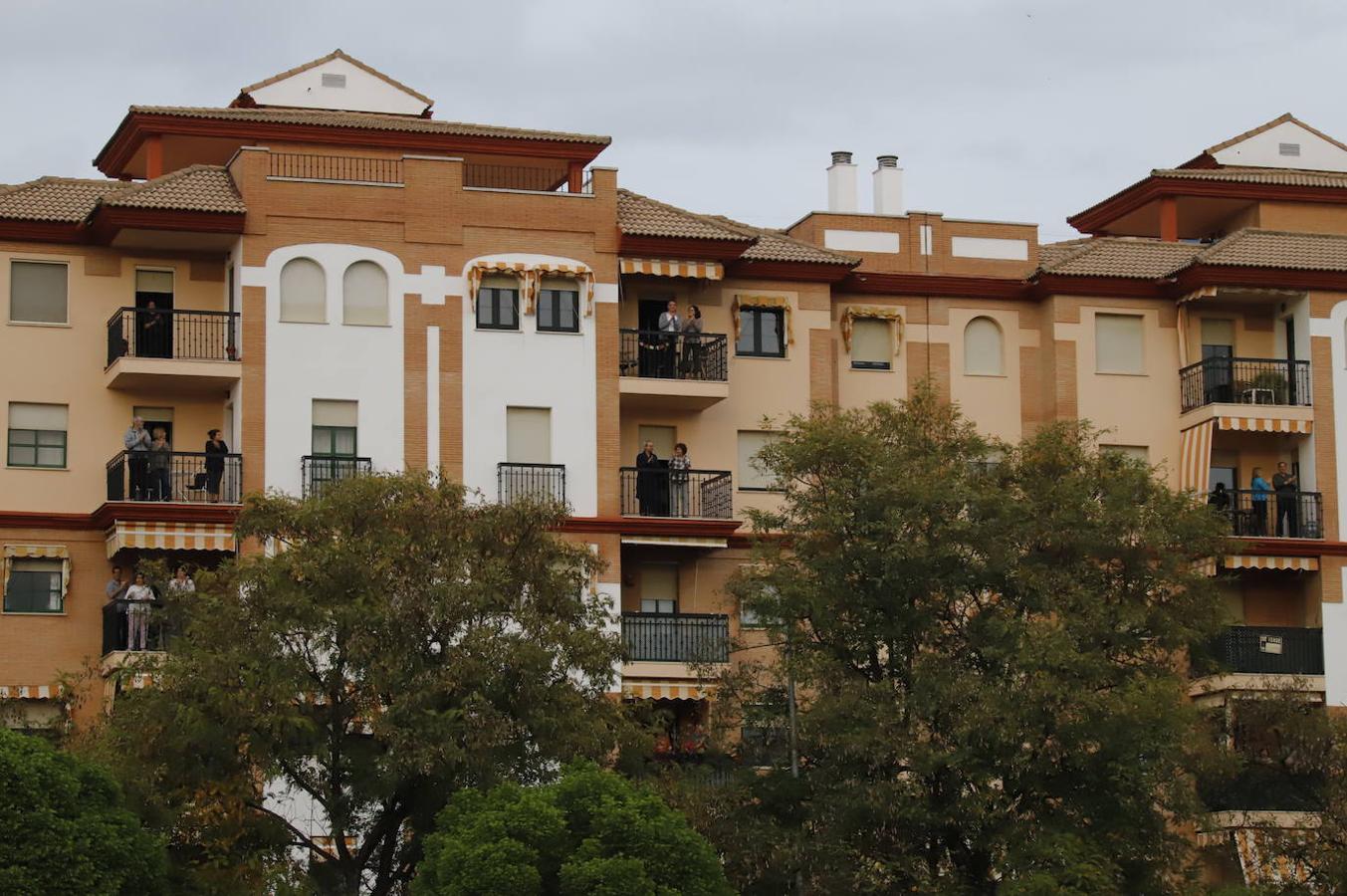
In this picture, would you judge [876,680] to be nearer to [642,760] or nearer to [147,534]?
[642,760]

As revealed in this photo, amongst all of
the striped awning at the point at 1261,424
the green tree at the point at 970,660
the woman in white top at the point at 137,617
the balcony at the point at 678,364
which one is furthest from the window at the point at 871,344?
the woman in white top at the point at 137,617

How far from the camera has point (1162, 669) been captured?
53031 mm

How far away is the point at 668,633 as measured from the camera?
202 feet

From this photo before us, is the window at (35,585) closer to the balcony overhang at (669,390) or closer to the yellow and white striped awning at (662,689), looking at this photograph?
the yellow and white striped awning at (662,689)

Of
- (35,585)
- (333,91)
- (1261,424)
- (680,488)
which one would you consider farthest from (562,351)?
(1261,424)

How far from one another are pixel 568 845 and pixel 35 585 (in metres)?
18.3

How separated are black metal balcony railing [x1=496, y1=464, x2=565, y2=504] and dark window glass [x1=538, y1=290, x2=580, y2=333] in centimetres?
306

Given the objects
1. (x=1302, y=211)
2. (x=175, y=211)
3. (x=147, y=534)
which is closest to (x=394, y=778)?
(x=147, y=534)

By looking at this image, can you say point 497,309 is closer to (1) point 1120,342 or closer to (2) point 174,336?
(2) point 174,336

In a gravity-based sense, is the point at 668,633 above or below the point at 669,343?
below

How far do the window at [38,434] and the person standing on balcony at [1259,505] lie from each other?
26.1m

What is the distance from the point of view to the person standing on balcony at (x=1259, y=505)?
6600 cm

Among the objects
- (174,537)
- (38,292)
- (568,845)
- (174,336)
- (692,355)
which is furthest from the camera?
(692,355)

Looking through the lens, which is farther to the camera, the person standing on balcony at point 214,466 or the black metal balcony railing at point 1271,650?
the black metal balcony railing at point 1271,650
